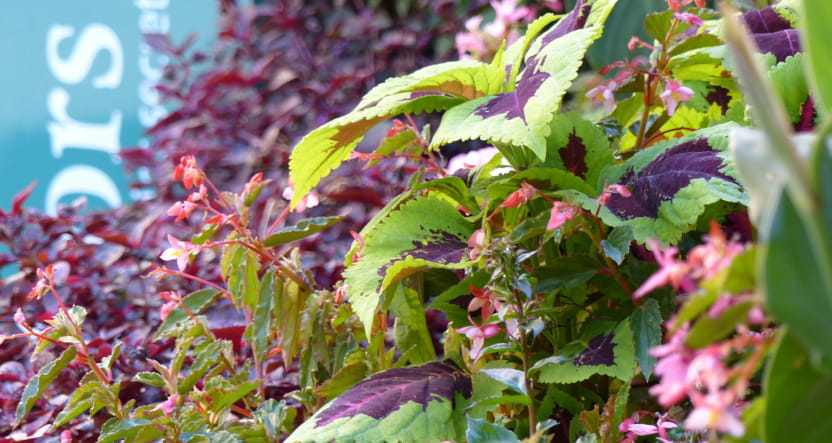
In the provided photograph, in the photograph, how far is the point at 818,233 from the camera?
1.11ft

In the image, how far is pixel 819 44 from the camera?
1.34 feet

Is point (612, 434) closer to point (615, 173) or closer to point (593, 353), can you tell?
point (593, 353)

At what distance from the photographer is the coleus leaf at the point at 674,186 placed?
75cm

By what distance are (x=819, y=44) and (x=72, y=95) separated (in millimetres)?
3118

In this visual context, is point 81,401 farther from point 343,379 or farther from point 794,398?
point 794,398

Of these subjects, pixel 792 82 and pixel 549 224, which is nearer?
pixel 549 224

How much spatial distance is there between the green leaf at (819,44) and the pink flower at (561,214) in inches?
12.3

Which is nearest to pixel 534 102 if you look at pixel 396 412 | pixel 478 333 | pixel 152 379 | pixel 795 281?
pixel 478 333

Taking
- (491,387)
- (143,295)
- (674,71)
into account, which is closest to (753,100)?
(491,387)

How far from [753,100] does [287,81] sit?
8.36ft

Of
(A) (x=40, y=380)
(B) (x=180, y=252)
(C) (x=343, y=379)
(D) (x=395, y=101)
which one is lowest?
(C) (x=343, y=379)

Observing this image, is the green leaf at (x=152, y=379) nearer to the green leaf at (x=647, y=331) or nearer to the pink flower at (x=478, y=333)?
the pink flower at (x=478, y=333)

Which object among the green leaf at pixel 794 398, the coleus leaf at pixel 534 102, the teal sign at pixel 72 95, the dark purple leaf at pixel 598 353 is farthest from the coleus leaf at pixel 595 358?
the teal sign at pixel 72 95

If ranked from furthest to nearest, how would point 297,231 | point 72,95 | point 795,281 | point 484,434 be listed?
point 72,95 < point 297,231 < point 484,434 < point 795,281
